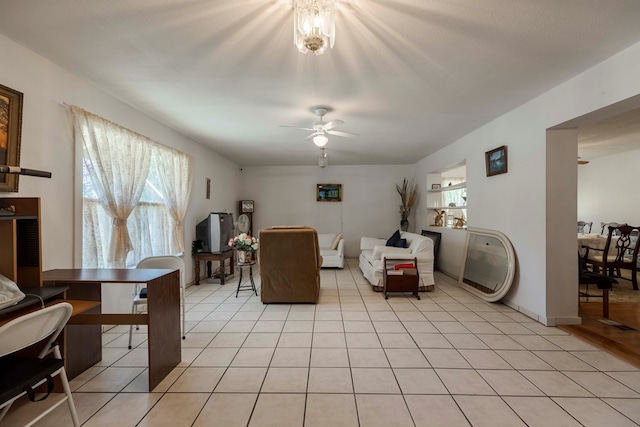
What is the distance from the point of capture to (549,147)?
294 centimetres

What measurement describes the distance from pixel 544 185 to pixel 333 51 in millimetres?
2613

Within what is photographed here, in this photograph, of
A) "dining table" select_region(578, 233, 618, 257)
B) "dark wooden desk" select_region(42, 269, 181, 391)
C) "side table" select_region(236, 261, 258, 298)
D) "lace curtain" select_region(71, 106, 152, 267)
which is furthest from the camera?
"dining table" select_region(578, 233, 618, 257)

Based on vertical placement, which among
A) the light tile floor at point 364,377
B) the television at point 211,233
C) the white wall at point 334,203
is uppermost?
Answer: the white wall at point 334,203

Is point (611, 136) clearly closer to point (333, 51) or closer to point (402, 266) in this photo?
point (402, 266)

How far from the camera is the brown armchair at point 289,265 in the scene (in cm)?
363

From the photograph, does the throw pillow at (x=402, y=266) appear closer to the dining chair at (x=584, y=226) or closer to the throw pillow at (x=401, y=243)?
the throw pillow at (x=401, y=243)

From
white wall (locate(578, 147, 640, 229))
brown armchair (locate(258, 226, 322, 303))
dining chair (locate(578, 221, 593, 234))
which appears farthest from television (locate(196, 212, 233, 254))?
white wall (locate(578, 147, 640, 229))

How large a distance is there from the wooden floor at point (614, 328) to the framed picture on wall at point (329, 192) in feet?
16.5

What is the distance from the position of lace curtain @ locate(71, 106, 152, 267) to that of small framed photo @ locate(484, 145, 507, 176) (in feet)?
14.7

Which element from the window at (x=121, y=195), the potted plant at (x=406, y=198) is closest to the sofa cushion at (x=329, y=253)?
the potted plant at (x=406, y=198)

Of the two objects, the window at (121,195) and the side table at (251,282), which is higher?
the window at (121,195)

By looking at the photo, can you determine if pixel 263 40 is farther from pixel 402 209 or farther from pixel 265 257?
pixel 402 209

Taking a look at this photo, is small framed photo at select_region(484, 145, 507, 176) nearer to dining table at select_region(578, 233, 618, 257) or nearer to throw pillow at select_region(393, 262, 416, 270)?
throw pillow at select_region(393, 262, 416, 270)

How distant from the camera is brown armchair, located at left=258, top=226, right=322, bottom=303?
3629 millimetres
